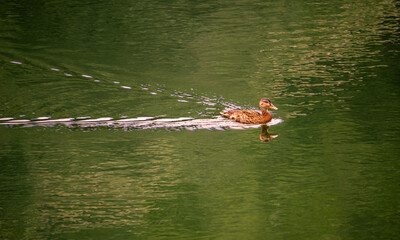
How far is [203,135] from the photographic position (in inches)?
388

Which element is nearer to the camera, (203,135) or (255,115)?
(203,135)

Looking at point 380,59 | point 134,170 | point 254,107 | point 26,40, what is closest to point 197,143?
point 134,170

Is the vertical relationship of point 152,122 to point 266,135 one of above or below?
above

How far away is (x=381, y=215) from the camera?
22.9ft

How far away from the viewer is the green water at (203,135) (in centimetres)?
707

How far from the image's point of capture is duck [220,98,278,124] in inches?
408

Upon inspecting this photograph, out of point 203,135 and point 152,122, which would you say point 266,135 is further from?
point 152,122

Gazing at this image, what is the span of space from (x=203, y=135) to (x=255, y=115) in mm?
1004

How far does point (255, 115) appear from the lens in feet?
34.0

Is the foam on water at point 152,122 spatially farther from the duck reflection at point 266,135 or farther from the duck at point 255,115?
the duck reflection at point 266,135

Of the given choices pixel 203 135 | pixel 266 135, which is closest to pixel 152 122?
pixel 203 135

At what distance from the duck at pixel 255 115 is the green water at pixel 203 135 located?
0.88 ft

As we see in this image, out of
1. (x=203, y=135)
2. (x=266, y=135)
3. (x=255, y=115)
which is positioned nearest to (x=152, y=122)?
(x=203, y=135)

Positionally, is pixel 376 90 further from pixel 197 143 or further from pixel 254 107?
pixel 197 143
